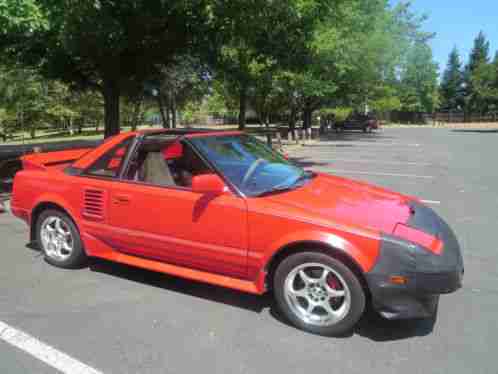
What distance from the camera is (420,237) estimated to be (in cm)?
295

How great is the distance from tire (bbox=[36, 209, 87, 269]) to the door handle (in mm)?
692

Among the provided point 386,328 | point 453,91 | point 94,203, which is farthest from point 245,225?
point 453,91

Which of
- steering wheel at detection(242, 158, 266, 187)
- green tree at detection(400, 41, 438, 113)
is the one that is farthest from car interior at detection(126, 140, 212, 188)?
green tree at detection(400, 41, 438, 113)

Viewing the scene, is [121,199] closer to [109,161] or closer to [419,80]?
[109,161]

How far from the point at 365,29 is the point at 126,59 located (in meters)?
16.7

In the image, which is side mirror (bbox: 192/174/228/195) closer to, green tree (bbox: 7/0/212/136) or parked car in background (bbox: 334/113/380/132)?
green tree (bbox: 7/0/212/136)

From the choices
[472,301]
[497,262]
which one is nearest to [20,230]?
[472,301]

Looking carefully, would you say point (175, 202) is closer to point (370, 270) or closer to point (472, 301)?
point (370, 270)

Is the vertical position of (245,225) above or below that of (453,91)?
below

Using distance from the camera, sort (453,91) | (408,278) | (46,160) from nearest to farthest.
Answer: (408,278) < (46,160) < (453,91)

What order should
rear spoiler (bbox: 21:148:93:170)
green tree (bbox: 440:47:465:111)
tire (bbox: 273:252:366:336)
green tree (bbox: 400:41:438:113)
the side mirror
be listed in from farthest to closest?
green tree (bbox: 440:47:465:111) → green tree (bbox: 400:41:438:113) → rear spoiler (bbox: 21:148:93:170) → the side mirror → tire (bbox: 273:252:366:336)

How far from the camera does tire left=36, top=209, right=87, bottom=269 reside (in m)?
4.32

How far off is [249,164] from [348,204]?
3.36 ft

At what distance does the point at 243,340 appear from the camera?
10.0 ft
